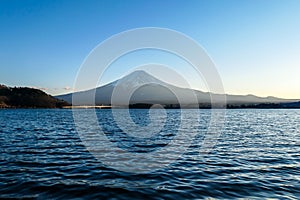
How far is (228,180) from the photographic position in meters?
14.6

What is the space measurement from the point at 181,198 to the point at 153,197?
4.18 feet

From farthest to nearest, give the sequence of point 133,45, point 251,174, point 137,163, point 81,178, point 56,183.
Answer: point 133,45 < point 137,163 < point 251,174 < point 81,178 < point 56,183

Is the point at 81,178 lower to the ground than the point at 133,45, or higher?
lower

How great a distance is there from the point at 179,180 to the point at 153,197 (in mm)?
3205

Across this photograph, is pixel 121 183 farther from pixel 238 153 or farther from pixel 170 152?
pixel 238 153

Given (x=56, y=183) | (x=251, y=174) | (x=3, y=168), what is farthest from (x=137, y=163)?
(x=3, y=168)

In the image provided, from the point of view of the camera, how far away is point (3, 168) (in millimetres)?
16703

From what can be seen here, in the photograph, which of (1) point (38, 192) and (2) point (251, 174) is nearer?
(1) point (38, 192)

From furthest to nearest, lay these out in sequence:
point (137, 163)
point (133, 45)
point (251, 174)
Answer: point (133, 45) → point (137, 163) → point (251, 174)

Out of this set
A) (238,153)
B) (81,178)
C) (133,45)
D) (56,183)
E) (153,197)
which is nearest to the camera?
(153,197)

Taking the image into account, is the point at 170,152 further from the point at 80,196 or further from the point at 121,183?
the point at 80,196

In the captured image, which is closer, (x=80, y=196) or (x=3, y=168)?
(x=80, y=196)

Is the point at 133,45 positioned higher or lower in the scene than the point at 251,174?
higher

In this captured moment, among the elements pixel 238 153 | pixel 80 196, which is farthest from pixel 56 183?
pixel 238 153
